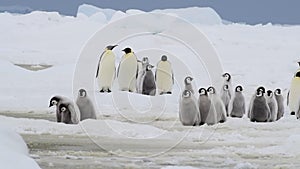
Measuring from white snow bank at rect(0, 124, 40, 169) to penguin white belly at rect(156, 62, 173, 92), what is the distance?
16.8ft

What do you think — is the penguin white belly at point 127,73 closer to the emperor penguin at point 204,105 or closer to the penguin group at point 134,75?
the penguin group at point 134,75

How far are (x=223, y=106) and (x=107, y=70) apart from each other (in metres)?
3.06

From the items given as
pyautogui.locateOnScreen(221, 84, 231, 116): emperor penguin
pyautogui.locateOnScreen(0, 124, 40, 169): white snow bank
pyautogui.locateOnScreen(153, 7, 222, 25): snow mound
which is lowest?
pyautogui.locateOnScreen(0, 124, 40, 169): white snow bank

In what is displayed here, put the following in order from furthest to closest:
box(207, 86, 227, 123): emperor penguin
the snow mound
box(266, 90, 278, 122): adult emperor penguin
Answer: the snow mound
box(266, 90, 278, 122): adult emperor penguin
box(207, 86, 227, 123): emperor penguin

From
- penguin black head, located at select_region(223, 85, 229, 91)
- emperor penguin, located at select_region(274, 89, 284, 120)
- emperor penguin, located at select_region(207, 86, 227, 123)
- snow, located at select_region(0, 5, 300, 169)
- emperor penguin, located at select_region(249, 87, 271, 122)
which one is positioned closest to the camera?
snow, located at select_region(0, 5, 300, 169)

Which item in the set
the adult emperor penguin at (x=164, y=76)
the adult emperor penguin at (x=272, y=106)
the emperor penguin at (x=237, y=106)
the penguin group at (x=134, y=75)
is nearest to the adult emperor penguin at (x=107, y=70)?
the penguin group at (x=134, y=75)

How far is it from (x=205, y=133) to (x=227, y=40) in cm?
1183

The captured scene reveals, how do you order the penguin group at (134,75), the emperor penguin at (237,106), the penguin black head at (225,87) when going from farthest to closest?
the penguin group at (134,75) < the penguin black head at (225,87) < the emperor penguin at (237,106)

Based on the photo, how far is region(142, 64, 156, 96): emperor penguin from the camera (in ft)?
32.6

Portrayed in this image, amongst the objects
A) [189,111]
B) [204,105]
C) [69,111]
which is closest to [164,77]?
[204,105]

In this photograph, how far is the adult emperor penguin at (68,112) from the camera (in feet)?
23.2

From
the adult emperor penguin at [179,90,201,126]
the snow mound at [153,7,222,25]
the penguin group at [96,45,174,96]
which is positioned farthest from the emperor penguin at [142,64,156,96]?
the snow mound at [153,7,222,25]

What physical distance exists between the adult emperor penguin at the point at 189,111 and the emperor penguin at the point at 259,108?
0.88m

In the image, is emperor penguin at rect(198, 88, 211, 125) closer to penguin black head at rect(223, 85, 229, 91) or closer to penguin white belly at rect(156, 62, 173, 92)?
penguin black head at rect(223, 85, 229, 91)
